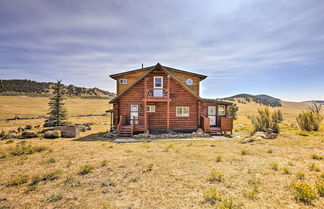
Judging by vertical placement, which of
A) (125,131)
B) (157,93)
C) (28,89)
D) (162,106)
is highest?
(28,89)

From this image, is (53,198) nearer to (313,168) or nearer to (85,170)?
(85,170)

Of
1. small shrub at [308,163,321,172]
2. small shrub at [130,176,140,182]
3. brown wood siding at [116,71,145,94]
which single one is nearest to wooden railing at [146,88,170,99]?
brown wood siding at [116,71,145,94]

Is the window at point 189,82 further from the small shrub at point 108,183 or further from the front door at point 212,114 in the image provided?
the small shrub at point 108,183

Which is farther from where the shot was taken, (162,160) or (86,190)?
(162,160)

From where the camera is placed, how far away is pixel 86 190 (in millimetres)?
5027

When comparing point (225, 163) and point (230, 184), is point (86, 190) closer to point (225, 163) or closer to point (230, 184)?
point (230, 184)

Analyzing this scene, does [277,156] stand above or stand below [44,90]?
below

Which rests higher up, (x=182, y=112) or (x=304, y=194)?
(x=182, y=112)

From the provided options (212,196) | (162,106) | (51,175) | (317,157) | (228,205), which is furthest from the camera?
(162,106)

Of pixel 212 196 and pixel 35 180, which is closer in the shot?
pixel 212 196

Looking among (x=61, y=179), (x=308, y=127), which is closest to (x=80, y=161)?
(x=61, y=179)

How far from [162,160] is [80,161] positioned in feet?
14.2

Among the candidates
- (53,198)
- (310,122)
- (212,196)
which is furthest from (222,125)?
(53,198)

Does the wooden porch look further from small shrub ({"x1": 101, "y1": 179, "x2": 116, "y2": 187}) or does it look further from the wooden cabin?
small shrub ({"x1": 101, "y1": 179, "x2": 116, "y2": 187})
